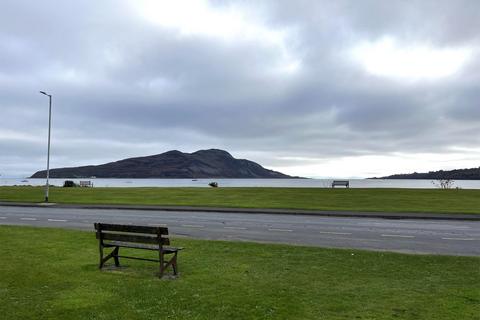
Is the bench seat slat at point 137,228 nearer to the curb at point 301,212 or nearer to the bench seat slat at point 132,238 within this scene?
the bench seat slat at point 132,238

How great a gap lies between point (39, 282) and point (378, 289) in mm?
5948

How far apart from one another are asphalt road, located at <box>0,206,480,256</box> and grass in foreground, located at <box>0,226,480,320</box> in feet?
7.19

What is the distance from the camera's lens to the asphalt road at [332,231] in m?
13.3

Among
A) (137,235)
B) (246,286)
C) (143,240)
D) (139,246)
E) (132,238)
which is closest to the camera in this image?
(246,286)

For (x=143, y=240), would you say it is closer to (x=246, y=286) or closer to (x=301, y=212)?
(x=246, y=286)

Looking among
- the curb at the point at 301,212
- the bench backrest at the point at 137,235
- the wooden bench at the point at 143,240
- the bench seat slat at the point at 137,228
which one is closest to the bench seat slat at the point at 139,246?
the wooden bench at the point at 143,240

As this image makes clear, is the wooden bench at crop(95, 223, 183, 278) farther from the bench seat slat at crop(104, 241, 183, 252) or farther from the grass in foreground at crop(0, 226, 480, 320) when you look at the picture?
the grass in foreground at crop(0, 226, 480, 320)

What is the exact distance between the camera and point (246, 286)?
25.9 feet

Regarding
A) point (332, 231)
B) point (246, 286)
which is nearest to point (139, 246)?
point (246, 286)

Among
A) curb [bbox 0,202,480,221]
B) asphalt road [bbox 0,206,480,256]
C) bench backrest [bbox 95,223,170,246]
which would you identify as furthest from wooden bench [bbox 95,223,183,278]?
curb [bbox 0,202,480,221]

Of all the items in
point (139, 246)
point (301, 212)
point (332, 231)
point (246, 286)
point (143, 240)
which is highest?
point (301, 212)

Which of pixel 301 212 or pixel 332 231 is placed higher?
pixel 301 212

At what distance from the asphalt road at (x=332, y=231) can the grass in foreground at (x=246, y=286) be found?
2192 millimetres

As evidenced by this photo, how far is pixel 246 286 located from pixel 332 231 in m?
9.21
